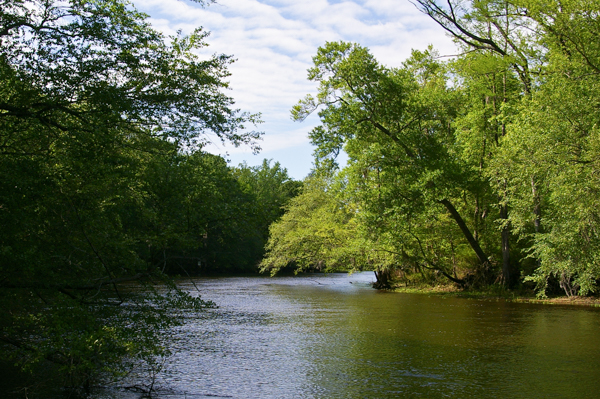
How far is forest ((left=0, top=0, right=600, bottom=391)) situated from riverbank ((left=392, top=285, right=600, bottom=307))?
567 millimetres

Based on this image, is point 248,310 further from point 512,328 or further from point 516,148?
point 516,148

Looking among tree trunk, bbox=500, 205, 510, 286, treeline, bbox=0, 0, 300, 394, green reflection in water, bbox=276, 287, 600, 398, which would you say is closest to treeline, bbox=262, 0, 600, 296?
tree trunk, bbox=500, 205, 510, 286

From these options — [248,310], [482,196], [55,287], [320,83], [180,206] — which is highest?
[320,83]

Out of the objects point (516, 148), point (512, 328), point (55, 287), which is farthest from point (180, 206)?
point (516, 148)

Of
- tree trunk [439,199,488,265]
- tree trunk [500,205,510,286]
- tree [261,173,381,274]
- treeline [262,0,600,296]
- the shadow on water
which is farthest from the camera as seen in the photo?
tree [261,173,381,274]

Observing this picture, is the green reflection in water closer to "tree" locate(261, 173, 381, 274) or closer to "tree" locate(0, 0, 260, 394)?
"tree" locate(0, 0, 260, 394)

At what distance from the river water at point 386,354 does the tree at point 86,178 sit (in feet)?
5.25

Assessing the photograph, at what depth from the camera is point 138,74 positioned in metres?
9.50

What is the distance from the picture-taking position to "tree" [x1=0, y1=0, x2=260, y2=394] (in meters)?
7.25

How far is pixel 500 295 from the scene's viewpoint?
24.0m

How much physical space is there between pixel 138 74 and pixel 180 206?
252 cm

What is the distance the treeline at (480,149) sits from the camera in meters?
16.2

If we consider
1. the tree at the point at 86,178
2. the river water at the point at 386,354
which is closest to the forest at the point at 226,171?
the tree at the point at 86,178

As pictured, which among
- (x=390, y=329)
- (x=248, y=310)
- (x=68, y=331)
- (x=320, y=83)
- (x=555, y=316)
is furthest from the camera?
(x=320, y=83)
